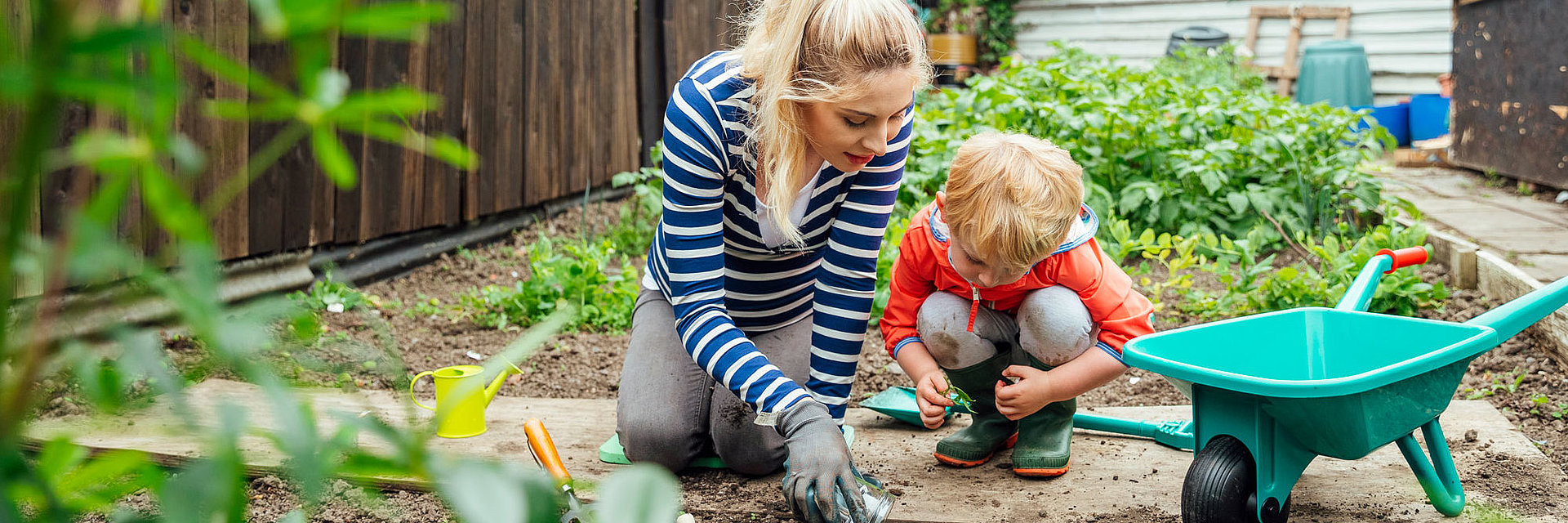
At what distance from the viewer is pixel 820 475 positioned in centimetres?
159

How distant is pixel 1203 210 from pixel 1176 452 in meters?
2.02

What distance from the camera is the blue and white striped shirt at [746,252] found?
1.85 metres

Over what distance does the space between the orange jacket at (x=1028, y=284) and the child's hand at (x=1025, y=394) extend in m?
0.14

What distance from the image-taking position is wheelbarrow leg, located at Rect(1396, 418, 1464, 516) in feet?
5.30

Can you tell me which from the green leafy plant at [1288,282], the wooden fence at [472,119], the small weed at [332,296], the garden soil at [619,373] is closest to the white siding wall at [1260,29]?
the wooden fence at [472,119]

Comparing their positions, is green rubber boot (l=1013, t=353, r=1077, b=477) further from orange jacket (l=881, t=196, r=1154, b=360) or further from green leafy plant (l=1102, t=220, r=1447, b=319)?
green leafy plant (l=1102, t=220, r=1447, b=319)

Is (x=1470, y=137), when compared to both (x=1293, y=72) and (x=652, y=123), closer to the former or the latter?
(x=652, y=123)

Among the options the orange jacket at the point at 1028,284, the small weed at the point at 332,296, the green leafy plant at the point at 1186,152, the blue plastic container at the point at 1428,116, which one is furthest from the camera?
the blue plastic container at the point at 1428,116

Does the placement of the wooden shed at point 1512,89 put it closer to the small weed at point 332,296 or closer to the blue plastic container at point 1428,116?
the blue plastic container at point 1428,116

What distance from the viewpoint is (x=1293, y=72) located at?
9484 millimetres

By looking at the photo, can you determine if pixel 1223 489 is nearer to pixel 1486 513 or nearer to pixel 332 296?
pixel 1486 513

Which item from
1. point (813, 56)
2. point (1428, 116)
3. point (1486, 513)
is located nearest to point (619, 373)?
point (813, 56)

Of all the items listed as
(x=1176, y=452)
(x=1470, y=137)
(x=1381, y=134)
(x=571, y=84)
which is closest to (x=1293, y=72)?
(x=1470, y=137)

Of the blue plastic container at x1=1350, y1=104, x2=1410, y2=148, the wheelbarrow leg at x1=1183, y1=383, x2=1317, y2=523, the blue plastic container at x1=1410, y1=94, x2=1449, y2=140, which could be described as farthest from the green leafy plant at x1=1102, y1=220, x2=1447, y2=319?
the blue plastic container at x1=1350, y1=104, x2=1410, y2=148
